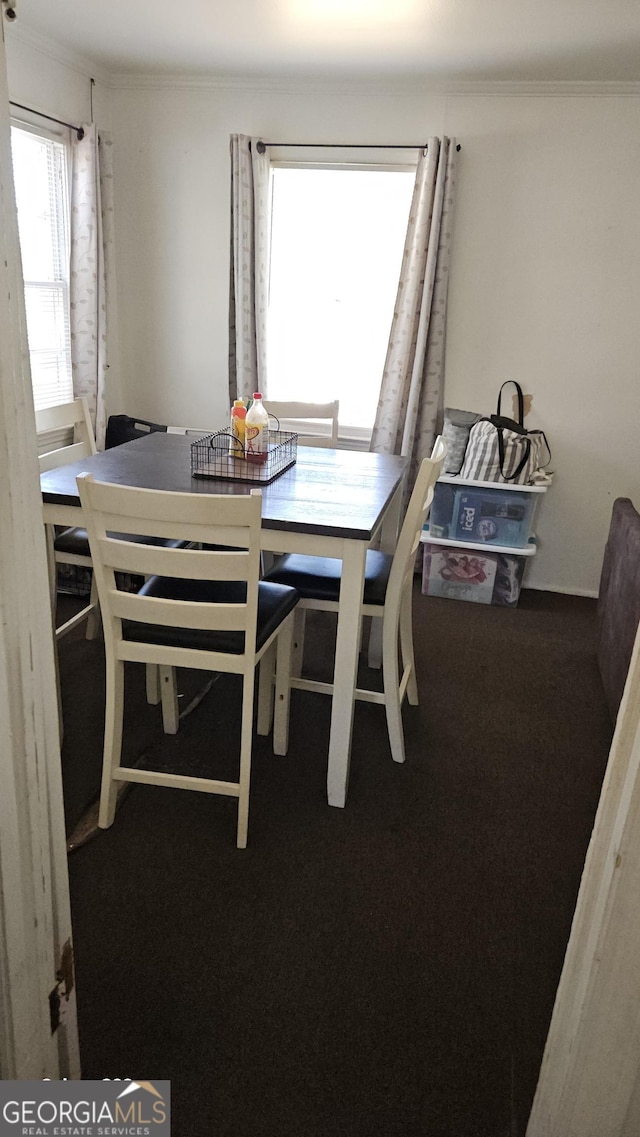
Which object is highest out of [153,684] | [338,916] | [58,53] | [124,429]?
[58,53]

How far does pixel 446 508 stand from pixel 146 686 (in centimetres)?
180

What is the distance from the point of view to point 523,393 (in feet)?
12.6

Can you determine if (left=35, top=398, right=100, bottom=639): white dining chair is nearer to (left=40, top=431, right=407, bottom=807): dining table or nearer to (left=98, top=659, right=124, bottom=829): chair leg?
(left=40, top=431, right=407, bottom=807): dining table

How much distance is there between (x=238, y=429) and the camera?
2512mm

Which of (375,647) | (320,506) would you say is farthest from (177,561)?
(375,647)

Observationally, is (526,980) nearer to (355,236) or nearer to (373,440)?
(373,440)

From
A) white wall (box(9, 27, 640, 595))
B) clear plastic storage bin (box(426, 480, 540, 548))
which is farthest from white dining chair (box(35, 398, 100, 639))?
clear plastic storage bin (box(426, 480, 540, 548))

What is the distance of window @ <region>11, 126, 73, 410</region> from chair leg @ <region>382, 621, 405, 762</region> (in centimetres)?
212

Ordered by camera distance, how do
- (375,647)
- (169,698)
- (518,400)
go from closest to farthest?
1. (169,698)
2. (375,647)
3. (518,400)

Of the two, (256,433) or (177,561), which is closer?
(177,561)

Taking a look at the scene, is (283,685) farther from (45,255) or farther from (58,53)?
(58,53)

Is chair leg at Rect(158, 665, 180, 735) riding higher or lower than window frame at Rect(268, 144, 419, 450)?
lower

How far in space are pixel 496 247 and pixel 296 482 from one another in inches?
82.1

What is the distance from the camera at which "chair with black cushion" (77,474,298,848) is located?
5.64 feet
